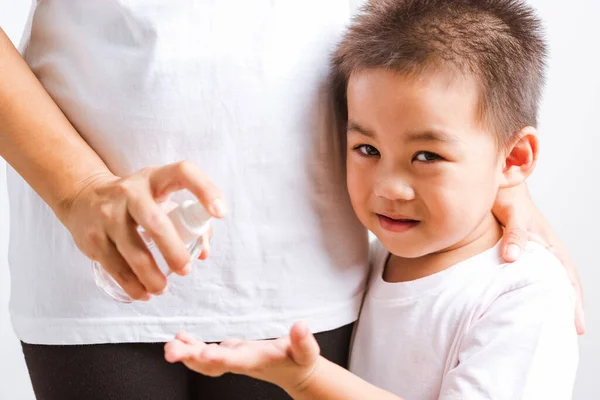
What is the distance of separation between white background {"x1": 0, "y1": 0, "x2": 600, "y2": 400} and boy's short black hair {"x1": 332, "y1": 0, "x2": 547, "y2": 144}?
77 centimetres

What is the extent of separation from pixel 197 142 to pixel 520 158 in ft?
1.28

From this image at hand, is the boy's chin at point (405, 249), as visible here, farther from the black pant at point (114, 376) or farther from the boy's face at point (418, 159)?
the black pant at point (114, 376)

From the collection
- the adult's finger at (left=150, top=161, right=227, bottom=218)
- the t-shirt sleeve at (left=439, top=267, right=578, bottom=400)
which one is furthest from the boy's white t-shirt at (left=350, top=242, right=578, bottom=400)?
the adult's finger at (left=150, top=161, right=227, bottom=218)

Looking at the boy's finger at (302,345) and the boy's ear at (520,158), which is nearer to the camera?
the boy's finger at (302,345)

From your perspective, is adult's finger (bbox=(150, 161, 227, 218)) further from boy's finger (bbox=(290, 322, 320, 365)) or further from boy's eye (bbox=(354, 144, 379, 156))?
boy's eye (bbox=(354, 144, 379, 156))

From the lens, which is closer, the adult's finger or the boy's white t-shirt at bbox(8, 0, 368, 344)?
the adult's finger

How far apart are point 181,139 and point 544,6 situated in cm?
110

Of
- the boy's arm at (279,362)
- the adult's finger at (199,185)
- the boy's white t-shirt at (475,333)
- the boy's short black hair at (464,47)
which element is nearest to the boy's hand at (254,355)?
the boy's arm at (279,362)

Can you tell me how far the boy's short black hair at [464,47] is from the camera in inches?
38.5

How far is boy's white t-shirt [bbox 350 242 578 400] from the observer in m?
0.97

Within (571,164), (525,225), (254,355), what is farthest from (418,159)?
(571,164)

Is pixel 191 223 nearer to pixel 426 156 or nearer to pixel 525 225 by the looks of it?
pixel 426 156

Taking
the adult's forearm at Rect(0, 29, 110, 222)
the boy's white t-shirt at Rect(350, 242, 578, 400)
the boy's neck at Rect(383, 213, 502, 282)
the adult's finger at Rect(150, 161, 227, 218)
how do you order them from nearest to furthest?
the adult's finger at Rect(150, 161, 227, 218) < the adult's forearm at Rect(0, 29, 110, 222) < the boy's white t-shirt at Rect(350, 242, 578, 400) < the boy's neck at Rect(383, 213, 502, 282)

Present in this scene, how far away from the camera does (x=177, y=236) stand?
77 centimetres
